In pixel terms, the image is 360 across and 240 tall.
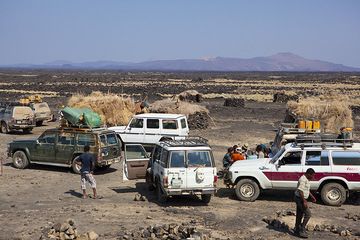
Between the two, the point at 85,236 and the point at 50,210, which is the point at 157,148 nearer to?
the point at 50,210

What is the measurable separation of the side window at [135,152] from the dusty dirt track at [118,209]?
3.90 feet

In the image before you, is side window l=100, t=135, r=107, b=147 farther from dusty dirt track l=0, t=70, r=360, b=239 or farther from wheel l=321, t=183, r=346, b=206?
wheel l=321, t=183, r=346, b=206

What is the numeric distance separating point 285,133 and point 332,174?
4.23 m

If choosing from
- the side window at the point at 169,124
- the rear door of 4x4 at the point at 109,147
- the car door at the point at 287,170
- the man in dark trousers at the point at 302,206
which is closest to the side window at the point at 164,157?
the car door at the point at 287,170

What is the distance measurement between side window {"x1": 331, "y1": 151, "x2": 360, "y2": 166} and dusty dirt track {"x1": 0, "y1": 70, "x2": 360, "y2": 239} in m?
1.38

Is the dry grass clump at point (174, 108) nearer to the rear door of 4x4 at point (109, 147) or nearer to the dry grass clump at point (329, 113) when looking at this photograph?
the dry grass clump at point (329, 113)

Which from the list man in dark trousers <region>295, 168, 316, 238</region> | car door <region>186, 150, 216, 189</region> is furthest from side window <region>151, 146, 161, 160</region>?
man in dark trousers <region>295, 168, 316, 238</region>

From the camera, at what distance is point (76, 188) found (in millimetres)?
17656

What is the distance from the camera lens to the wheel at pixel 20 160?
20.9 metres

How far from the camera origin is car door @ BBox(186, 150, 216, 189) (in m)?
14.9

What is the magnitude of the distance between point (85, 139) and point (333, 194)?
9.62m

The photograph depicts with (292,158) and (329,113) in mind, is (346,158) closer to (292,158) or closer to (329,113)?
(292,158)

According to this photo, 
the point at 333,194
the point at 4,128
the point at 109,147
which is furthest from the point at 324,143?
the point at 4,128

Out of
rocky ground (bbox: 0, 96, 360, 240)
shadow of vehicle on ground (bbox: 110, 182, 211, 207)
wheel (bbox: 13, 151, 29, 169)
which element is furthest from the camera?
wheel (bbox: 13, 151, 29, 169)
